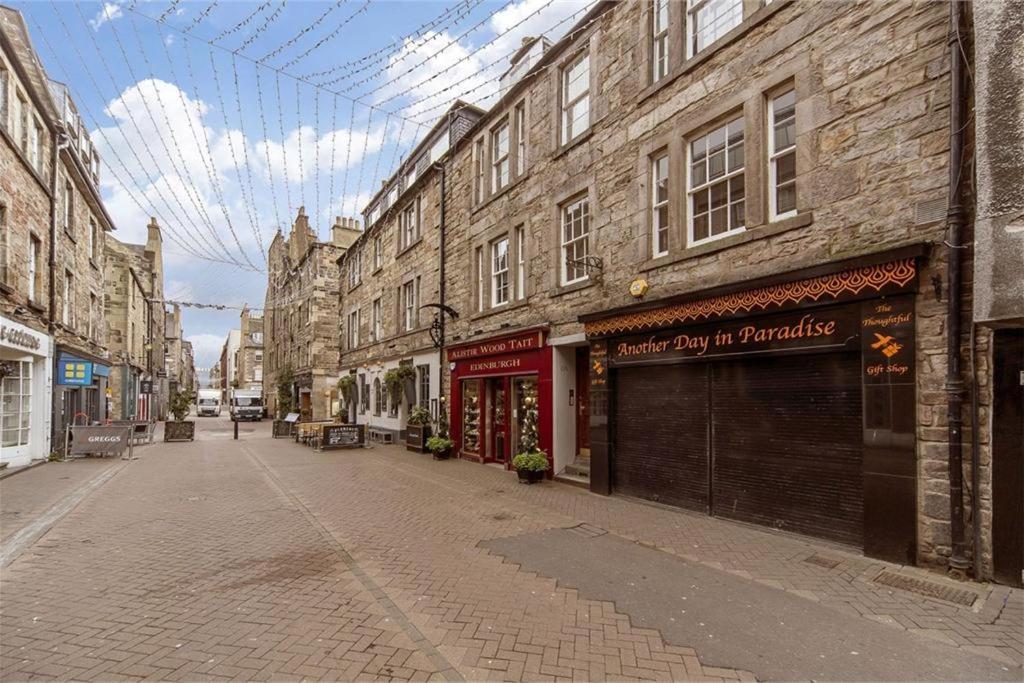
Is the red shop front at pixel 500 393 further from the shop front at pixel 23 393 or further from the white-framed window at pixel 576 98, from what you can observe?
the shop front at pixel 23 393

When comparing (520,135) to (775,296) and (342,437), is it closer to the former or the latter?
(775,296)

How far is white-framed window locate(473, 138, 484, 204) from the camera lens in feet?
47.9

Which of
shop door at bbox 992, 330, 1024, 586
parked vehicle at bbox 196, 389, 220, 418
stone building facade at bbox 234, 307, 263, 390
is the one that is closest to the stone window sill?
shop door at bbox 992, 330, 1024, 586

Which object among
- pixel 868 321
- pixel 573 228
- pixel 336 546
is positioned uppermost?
pixel 573 228

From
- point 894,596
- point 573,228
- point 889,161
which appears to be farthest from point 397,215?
point 894,596

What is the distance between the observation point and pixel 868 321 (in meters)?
5.79

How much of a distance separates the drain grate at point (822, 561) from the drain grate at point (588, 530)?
239 centimetres

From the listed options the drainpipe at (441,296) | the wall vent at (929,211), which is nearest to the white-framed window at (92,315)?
the drainpipe at (441,296)

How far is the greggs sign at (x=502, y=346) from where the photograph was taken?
11.4 m

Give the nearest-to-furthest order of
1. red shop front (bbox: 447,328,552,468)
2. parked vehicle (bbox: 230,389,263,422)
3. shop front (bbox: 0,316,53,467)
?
red shop front (bbox: 447,328,552,468) < shop front (bbox: 0,316,53,467) < parked vehicle (bbox: 230,389,263,422)

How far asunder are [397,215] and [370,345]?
5884 millimetres

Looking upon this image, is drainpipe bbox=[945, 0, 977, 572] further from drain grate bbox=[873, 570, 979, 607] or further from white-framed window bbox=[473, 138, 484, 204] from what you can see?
white-framed window bbox=[473, 138, 484, 204]

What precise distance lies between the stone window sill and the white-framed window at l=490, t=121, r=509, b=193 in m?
6.30

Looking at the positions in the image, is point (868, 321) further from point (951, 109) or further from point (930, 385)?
point (951, 109)
